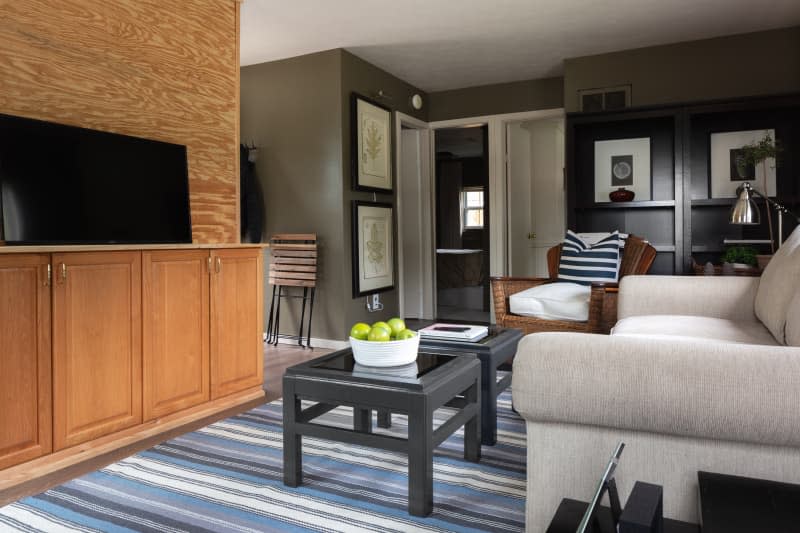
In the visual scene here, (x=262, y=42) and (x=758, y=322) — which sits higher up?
(x=262, y=42)

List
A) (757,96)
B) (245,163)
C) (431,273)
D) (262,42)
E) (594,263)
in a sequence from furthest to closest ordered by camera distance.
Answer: (431,273) → (245,163) → (262,42) → (757,96) → (594,263)

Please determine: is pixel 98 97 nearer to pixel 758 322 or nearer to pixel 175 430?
pixel 175 430

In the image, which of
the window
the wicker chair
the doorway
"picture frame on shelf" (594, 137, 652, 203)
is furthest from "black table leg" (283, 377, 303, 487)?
the window

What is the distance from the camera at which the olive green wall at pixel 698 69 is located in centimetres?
466

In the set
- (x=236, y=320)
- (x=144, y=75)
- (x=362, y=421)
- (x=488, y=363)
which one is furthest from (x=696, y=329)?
(x=144, y=75)

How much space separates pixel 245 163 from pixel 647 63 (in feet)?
11.8

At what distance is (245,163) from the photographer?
5.20 m

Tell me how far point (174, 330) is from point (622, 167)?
397cm

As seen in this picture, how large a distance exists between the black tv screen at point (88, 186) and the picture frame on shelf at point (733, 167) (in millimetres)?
4109

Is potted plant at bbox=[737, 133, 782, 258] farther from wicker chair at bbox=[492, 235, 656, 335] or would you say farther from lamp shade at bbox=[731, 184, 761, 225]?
wicker chair at bbox=[492, 235, 656, 335]

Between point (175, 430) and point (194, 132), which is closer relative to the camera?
point (175, 430)

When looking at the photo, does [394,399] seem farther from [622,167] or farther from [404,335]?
[622,167]

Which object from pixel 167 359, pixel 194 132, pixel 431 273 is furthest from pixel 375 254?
pixel 167 359

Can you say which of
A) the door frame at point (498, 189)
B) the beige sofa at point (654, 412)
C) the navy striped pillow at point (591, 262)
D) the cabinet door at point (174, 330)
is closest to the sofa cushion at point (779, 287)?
the beige sofa at point (654, 412)
